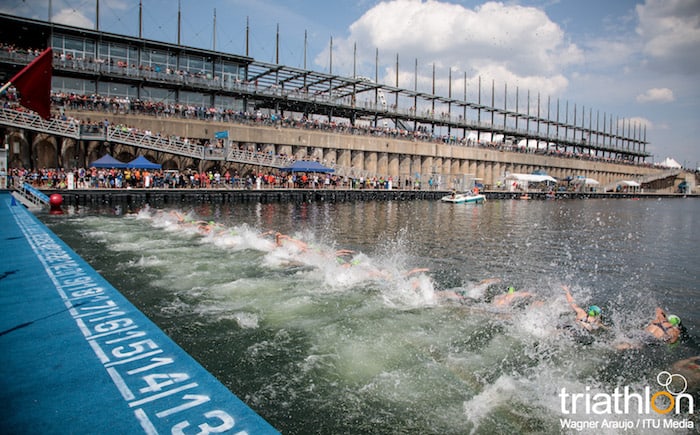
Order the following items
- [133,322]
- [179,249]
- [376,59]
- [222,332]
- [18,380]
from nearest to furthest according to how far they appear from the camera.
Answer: [18,380] < [133,322] < [222,332] < [179,249] < [376,59]

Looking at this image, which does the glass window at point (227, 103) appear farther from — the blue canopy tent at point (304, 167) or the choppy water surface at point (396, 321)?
the choppy water surface at point (396, 321)

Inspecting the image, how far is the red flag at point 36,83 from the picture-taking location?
8633mm

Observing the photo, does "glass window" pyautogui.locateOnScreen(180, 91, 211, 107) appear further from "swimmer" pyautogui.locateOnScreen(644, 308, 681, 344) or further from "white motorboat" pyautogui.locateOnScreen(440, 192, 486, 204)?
"swimmer" pyautogui.locateOnScreen(644, 308, 681, 344)

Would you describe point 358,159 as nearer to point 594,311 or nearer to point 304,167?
point 304,167

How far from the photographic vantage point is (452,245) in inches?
877

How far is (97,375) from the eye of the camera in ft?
19.2

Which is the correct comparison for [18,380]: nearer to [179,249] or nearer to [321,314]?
[321,314]

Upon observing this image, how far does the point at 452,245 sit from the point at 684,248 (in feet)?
43.2

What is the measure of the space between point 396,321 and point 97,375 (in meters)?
6.21

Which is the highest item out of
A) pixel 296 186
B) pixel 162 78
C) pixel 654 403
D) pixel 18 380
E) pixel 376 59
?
pixel 376 59

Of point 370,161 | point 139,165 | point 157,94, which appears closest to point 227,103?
point 157,94

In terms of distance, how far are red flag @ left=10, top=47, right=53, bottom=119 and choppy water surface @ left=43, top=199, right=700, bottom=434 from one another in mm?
4907

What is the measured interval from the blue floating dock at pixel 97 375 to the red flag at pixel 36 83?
13.0 ft

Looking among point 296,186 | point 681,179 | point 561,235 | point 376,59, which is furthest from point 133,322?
point 681,179
